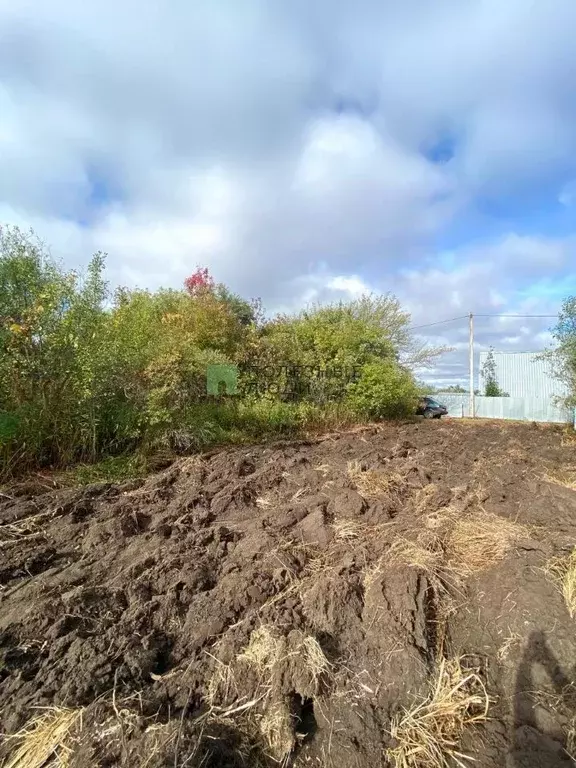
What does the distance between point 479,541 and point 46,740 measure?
334cm

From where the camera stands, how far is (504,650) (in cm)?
272

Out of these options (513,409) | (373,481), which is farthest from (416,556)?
(513,409)

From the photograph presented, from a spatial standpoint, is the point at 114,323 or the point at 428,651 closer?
the point at 428,651

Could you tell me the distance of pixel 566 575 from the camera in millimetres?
3246

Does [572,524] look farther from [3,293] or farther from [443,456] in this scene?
[3,293]

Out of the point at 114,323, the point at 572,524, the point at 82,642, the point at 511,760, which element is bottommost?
the point at 511,760

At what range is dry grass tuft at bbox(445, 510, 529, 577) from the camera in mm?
3633

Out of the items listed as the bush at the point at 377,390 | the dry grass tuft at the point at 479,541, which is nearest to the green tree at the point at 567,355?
the bush at the point at 377,390

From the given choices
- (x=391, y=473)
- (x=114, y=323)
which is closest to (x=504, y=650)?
(x=391, y=473)

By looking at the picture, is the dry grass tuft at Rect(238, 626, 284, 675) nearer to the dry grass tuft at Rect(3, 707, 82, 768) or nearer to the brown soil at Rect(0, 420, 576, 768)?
the brown soil at Rect(0, 420, 576, 768)

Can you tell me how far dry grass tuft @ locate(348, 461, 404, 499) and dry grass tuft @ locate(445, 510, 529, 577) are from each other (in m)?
1.25

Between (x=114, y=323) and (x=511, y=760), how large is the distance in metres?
7.25

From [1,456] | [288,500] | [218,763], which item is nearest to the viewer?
[218,763]

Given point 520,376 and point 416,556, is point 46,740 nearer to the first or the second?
point 416,556
